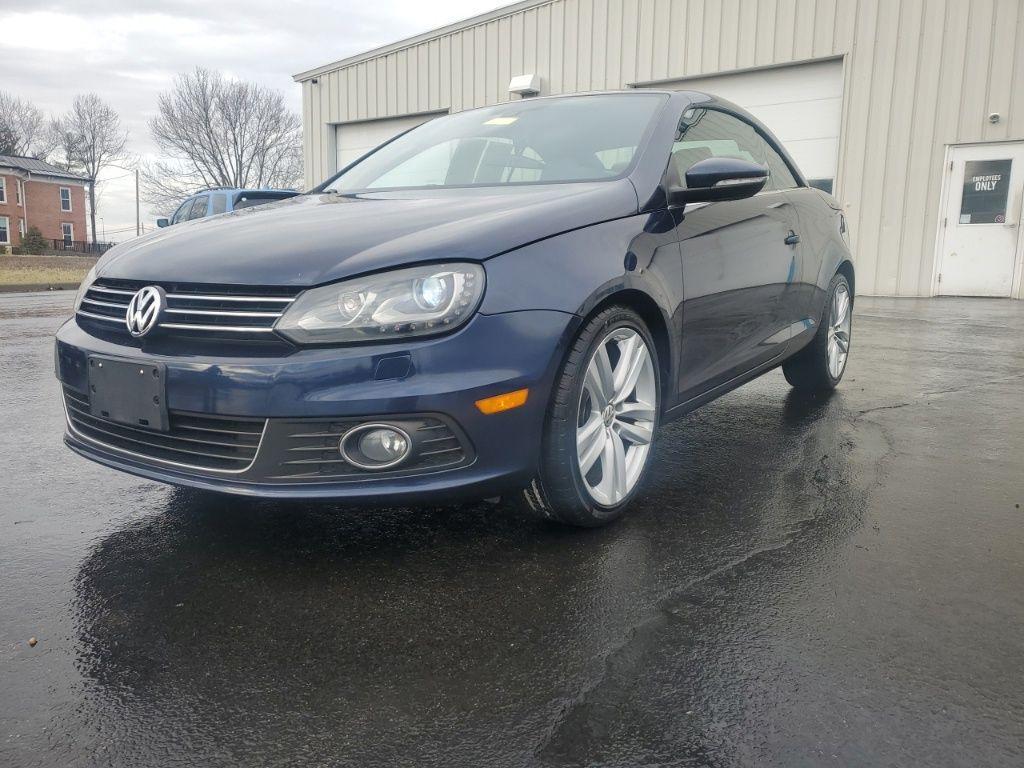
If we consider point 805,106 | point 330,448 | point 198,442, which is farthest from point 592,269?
point 805,106

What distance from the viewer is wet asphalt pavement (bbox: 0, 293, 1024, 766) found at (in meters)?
1.64

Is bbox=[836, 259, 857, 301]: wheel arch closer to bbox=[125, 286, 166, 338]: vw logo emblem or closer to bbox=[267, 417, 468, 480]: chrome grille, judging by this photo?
bbox=[267, 417, 468, 480]: chrome grille

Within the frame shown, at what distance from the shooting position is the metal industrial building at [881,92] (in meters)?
12.5

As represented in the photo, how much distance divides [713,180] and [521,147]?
0.82 meters

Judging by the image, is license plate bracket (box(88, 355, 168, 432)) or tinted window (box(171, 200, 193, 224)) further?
tinted window (box(171, 200, 193, 224))

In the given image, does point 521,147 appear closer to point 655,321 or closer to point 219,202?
point 655,321

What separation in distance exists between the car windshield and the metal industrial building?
1111 cm

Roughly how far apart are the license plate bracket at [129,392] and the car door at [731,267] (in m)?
Answer: 1.69

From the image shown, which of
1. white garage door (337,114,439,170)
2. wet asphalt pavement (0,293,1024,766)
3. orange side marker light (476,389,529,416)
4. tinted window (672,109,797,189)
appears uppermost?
white garage door (337,114,439,170)

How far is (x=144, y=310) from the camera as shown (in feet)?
7.89

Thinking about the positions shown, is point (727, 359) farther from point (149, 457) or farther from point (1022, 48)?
point (1022, 48)

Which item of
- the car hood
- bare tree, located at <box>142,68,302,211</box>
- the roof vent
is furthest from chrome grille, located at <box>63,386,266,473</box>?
bare tree, located at <box>142,68,302,211</box>

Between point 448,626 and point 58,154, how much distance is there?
69175mm

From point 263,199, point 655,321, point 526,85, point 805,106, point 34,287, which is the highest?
point 526,85
